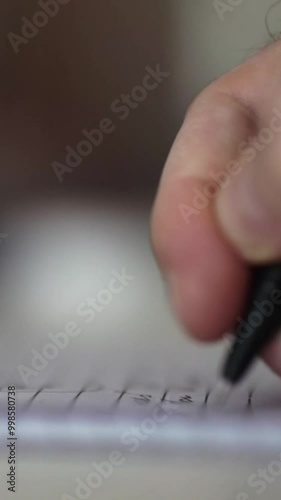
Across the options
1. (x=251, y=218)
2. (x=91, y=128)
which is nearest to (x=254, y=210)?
(x=251, y=218)

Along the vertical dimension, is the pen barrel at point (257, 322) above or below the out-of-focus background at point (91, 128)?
above

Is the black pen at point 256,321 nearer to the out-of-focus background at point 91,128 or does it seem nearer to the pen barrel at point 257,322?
the pen barrel at point 257,322

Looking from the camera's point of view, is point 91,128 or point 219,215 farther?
point 91,128

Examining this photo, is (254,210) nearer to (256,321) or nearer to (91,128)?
(256,321)

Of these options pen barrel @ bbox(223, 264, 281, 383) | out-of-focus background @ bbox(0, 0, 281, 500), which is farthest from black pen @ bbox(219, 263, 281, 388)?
out-of-focus background @ bbox(0, 0, 281, 500)

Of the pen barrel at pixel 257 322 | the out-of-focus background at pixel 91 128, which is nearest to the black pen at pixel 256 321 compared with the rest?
the pen barrel at pixel 257 322

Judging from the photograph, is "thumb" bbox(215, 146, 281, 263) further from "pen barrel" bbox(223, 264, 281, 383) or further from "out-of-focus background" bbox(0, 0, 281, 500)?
"out-of-focus background" bbox(0, 0, 281, 500)

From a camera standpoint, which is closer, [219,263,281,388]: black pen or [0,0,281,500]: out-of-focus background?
[219,263,281,388]: black pen

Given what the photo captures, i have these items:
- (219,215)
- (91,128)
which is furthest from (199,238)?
(91,128)

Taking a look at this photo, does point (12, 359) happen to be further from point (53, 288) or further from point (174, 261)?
point (174, 261)
